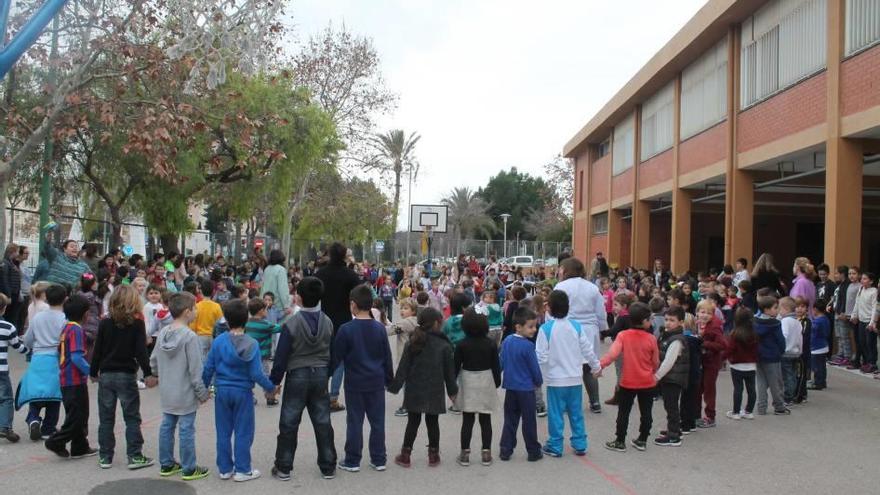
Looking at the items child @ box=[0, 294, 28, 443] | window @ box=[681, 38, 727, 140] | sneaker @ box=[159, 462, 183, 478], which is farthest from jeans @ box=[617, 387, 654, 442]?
window @ box=[681, 38, 727, 140]

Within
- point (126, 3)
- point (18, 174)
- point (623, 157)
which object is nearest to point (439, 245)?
point (623, 157)

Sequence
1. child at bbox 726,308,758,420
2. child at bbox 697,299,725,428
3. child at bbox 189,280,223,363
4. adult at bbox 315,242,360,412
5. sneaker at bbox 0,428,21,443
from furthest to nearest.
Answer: child at bbox 189,280,223,363 < adult at bbox 315,242,360,412 < child at bbox 726,308,758,420 < child at bbox 697,299,725,428 < sneaker at bbox 0,428,21,443

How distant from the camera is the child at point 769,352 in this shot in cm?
894

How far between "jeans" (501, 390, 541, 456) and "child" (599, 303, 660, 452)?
86 centimetres

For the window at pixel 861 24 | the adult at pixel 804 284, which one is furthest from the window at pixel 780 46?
the adult at pixel 804 284

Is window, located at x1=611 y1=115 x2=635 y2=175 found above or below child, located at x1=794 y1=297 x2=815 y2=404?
above

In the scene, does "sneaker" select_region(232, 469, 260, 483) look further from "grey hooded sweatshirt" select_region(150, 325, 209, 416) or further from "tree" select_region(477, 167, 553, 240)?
"tree" select_region(477, 167, 553, 240)

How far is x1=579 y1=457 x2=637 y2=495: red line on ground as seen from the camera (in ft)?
20.1

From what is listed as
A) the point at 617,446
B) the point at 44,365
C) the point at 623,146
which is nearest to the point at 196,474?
the point at 44,365

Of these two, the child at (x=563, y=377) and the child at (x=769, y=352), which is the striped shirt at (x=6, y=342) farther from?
the child at (x=769, y=352)

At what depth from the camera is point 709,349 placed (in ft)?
27.2

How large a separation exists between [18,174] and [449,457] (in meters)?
16.0

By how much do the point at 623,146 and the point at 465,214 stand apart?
3972 cm

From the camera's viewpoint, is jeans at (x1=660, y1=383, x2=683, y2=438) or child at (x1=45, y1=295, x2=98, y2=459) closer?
child at (x1=45, y1=295, x2=98, y2=459)
